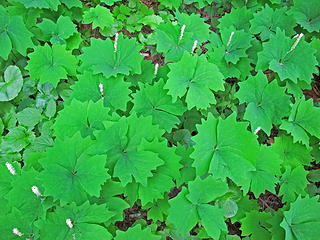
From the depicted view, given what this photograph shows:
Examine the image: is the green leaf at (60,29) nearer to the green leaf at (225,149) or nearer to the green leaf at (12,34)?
the green leaf at (12,34)

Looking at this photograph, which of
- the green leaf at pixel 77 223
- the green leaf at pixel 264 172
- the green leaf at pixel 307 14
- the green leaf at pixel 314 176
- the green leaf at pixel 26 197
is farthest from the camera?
the green leaf at pixel 307 14

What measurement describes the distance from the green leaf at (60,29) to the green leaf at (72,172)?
1.54m

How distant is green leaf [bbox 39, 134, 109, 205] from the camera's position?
1.66m

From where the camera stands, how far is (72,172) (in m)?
1.75

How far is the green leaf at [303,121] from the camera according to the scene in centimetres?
236

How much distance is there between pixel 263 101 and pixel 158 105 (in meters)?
1.04

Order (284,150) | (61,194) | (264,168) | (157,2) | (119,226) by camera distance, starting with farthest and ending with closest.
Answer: (157,2) < (284,150) < (119,226) < (264,168) < (61,194)

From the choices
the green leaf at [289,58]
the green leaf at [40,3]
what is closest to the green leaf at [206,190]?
the green leaf at [289,58]

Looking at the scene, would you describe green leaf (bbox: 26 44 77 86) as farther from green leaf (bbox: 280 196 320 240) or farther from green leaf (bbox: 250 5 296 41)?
green leaf (bbox: 280 196 320 240)

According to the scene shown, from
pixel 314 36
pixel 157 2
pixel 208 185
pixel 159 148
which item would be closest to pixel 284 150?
pixel 208 185

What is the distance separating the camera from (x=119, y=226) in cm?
231

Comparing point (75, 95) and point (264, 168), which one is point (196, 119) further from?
point (75, 95)

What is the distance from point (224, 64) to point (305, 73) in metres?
0.84

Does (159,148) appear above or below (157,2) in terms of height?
below
